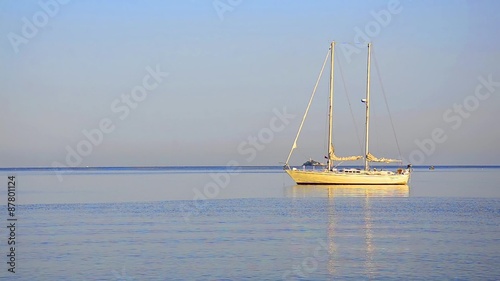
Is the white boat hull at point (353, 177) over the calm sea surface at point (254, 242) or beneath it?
beneath

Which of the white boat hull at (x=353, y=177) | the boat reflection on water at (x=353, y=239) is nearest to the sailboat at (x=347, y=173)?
the white boat hull at (x=353, y=177)

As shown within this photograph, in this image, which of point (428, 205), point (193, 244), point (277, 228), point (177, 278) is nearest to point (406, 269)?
point (177, 278)

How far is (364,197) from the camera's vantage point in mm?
78250

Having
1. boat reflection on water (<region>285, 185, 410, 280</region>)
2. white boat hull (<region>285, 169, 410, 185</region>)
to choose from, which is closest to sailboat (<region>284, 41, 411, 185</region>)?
white boat hull (<region>285, 169, 410, 185</region>)

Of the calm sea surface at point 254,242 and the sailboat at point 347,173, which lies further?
the sailboat at point 347,173

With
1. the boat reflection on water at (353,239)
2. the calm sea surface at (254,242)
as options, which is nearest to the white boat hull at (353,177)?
the boat reflection on water at (353,239)

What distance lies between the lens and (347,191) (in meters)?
89.8

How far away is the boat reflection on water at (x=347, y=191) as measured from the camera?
3275 inches

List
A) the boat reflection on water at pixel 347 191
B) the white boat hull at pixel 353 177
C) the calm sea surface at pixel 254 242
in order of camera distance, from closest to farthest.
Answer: the calm sea surface at pixel 254 242
the boat reflection on water at pixel 347 191
the white boat hull at pixel 353 177

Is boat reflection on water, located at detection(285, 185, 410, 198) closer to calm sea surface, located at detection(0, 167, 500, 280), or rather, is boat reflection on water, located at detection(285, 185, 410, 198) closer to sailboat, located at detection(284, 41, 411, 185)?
sailboat, located at detection(284, 41, 411, 185)

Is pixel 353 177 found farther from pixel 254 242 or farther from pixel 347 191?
pixel 254 242

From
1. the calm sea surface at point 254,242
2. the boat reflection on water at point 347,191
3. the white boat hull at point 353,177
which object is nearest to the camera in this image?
the calm sea surface at point 254,242

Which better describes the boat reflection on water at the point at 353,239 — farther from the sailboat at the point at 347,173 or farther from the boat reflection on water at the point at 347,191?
the sailboat at the point at 347,173

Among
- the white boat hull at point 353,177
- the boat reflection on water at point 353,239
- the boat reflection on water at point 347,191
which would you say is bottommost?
the boat reflection on water at point 347,191
